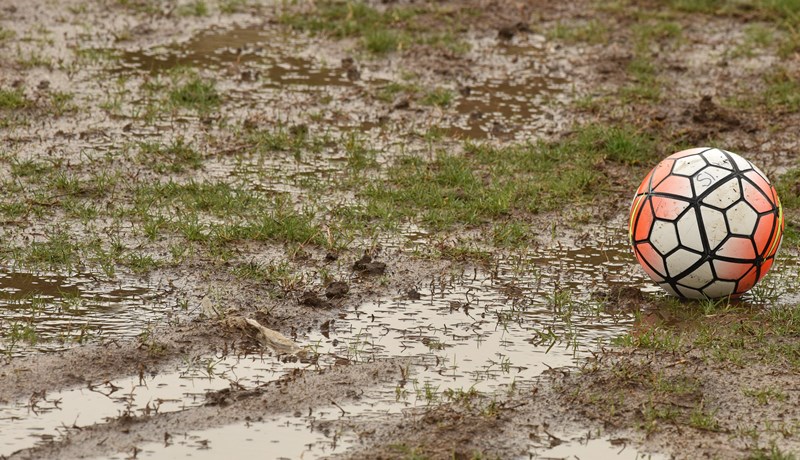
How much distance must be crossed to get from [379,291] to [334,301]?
31 cm

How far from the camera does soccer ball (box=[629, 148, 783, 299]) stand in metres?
6.27

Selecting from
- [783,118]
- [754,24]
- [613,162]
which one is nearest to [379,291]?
[613,162]

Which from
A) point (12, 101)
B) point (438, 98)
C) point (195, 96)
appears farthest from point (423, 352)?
point (12, 101)

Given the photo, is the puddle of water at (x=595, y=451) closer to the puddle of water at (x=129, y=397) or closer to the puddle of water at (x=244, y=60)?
the puddle of water at (x=129, y=397)

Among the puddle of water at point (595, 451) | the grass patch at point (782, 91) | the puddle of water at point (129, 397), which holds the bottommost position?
the puddle of water at point (595, 451)

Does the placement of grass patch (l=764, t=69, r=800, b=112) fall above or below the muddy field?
above

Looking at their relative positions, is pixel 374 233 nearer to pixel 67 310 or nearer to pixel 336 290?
pixel 336 290

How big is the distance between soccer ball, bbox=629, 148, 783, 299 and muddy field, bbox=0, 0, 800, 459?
0.62 ft

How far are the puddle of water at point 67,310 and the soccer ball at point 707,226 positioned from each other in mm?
2586

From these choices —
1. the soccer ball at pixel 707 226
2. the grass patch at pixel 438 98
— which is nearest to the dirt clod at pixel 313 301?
the soccer ball at pixel 707 226

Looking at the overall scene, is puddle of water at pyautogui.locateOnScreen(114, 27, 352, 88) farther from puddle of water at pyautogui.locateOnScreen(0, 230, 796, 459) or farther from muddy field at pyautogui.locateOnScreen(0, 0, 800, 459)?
puddle of water at pyautogui.locateOnScreen(0, 230, 796, 459)

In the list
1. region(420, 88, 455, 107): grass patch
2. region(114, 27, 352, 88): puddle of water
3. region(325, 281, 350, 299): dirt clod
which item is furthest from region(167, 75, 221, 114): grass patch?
region(325, 281, 350, 299): dirt clod

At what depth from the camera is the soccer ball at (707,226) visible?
20.6 ft

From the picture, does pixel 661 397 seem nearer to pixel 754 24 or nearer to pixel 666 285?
pixel 666 285
